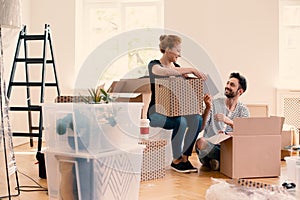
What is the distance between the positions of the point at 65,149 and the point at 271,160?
5.64 feet

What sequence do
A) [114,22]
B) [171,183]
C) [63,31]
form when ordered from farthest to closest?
[114,22] < [63,31] < [171,183]

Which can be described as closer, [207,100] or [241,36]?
[207,100]

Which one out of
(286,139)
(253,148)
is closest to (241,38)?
(286,139)

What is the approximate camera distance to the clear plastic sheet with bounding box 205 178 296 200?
Result: 2.27m

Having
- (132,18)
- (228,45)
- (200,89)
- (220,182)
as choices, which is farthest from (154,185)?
(132,18)

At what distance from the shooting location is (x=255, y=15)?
4.89 meters

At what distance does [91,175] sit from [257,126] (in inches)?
60.0

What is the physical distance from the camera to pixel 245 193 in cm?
231

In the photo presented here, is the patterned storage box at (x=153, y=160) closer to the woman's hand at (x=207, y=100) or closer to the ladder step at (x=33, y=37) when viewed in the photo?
the woman's hand at (x=207, y=100)

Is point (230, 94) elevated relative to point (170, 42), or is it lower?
lower

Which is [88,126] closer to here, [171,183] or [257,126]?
[171,183]

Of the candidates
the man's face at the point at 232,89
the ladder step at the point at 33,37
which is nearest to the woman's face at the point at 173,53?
the man's face at the point at 232,89

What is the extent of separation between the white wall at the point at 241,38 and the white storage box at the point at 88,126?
2799mm

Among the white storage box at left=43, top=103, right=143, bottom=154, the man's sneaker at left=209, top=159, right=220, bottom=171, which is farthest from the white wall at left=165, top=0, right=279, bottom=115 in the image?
the white storage box at left=43, top=103, right=143, bottom=154
